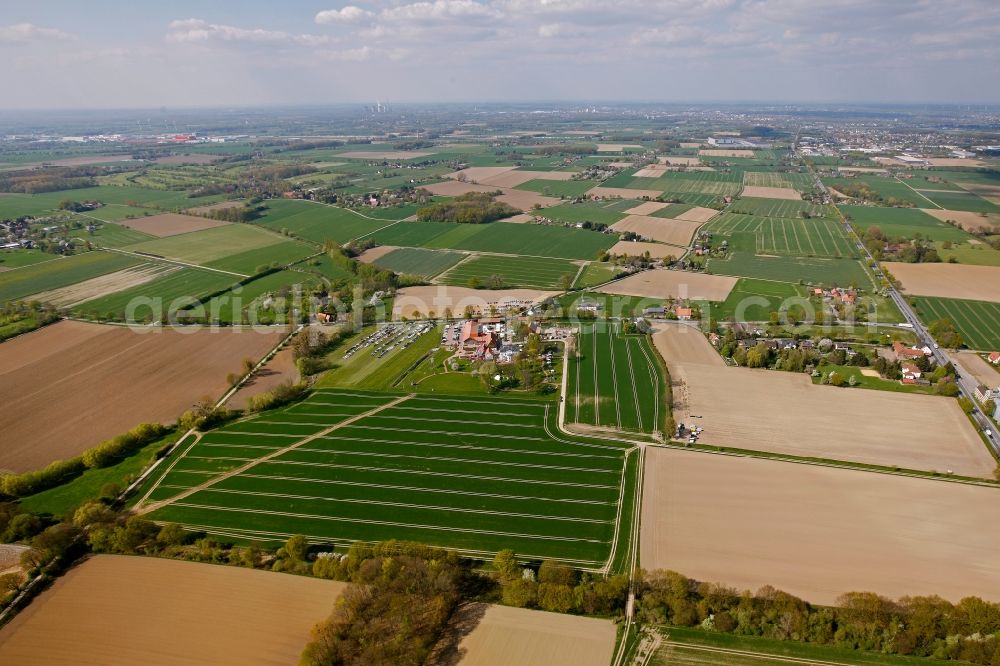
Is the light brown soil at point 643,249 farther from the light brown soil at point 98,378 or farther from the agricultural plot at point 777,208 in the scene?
the light brown soil at point 98,378

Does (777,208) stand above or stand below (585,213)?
above

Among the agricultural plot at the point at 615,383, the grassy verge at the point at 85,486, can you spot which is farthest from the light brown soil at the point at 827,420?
the grassy verge at the point at 85,486

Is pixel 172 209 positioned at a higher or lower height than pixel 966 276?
higher

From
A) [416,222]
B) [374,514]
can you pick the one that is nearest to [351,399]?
[374,514]

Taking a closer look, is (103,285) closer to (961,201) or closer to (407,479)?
(407,479)

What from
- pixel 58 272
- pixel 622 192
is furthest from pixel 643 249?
pixel 58 272

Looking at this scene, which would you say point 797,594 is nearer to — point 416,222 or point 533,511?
point 533,511
